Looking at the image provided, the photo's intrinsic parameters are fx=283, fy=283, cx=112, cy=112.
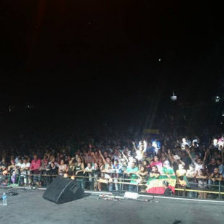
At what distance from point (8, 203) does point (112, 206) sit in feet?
7.97

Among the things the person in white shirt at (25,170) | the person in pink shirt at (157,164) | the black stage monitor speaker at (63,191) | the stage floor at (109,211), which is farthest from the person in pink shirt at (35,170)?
the person in pink shirt at (157,164)

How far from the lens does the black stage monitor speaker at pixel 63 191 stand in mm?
6566

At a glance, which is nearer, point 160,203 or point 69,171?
point 160,203

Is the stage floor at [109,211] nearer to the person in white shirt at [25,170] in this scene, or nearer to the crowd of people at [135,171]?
the crowd of people at [135,171]

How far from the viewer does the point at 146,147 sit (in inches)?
472

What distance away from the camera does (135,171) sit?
8758 mm

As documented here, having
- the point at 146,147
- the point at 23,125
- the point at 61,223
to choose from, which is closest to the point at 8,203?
the point at 61,223

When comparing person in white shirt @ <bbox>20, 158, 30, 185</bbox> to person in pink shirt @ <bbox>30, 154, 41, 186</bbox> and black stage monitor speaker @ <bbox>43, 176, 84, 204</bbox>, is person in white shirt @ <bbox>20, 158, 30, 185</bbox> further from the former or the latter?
black stage monitor speaker @ <bbox>43, 176, 84, 204</bbox>

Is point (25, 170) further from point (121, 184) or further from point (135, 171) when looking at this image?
point (135, 171)

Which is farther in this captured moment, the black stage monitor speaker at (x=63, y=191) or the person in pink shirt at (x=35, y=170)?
the person in pink shirt at (x=35, y=170)

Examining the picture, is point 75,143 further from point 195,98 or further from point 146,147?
point 195,98

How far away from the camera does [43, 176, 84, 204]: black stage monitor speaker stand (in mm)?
6566

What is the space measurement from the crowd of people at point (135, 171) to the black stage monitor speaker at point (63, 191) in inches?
62.9

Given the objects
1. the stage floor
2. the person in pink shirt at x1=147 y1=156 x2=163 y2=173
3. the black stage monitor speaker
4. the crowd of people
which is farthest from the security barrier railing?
the black stage monitor speaker
